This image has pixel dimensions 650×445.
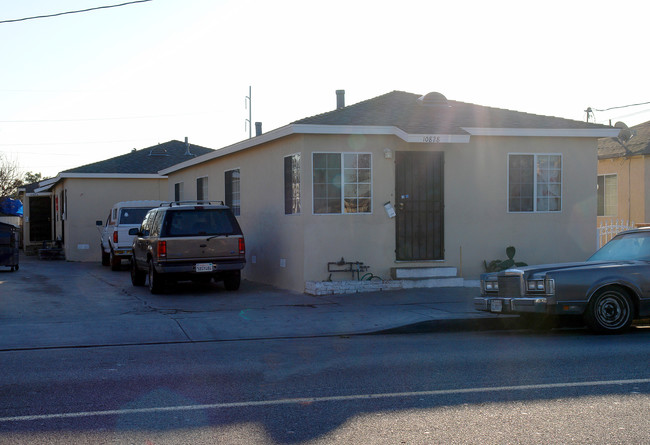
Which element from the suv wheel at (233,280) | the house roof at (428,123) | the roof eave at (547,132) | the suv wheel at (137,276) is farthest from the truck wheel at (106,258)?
the roof eave at (547,132)

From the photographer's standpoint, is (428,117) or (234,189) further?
(234,189)

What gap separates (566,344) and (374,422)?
4.57 m

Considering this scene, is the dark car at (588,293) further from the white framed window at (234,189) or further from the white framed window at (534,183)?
the white framed window at (234,189)

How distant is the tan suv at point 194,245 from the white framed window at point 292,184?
52.8 inches

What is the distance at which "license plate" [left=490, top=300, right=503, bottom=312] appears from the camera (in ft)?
34.8

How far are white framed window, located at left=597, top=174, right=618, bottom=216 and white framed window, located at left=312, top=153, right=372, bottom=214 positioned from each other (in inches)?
537

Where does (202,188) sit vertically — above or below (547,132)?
below

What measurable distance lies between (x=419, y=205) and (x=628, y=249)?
5.52 metres

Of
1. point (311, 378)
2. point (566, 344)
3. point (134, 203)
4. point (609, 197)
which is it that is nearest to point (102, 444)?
point (311, 378)

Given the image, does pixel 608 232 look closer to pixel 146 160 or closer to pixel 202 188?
pixel 202 188

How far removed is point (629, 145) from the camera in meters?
25.4

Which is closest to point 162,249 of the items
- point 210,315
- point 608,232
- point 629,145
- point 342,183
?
point 210,315

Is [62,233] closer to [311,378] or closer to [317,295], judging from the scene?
[317,295]

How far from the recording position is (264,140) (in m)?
17.0
